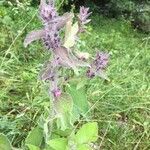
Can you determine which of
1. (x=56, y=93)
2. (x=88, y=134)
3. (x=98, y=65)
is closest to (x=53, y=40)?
(x=56, y=93)

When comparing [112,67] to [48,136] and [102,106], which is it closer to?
[102,106]

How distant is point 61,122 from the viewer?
6.14ft

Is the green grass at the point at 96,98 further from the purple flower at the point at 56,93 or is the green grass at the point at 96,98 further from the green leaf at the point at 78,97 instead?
the purple flower at the point at 56,93

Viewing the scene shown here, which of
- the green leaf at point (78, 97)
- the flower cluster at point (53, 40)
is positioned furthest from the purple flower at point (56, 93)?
the green leaf at point (78, 97)

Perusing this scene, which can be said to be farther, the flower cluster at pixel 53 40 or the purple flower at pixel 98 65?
the purple flower at pixel 98 65

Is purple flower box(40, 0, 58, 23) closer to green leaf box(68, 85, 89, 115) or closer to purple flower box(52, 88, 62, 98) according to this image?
purple flower box(52, 88, 62, 98)

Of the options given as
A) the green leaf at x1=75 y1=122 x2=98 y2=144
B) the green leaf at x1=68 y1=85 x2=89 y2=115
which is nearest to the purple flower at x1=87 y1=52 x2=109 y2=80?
the green leaf at x1=68 y1=85 x2=89 y2=115

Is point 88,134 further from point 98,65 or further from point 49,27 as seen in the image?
point 49,27

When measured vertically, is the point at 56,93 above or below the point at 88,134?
above

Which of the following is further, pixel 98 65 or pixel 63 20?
pixel 98 65

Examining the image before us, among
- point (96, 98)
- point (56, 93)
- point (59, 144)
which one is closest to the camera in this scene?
point (56, 93)

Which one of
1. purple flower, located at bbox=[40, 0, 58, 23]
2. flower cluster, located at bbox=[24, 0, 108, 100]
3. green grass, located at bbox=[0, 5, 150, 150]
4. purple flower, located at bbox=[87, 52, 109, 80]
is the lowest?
green grass, located at bbox=[0, 5, 150, 150]

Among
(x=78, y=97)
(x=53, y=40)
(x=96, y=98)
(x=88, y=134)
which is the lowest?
(x=96, y=98)

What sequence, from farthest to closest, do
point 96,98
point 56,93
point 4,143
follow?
point 96,98
point 4,143
point 56,93
